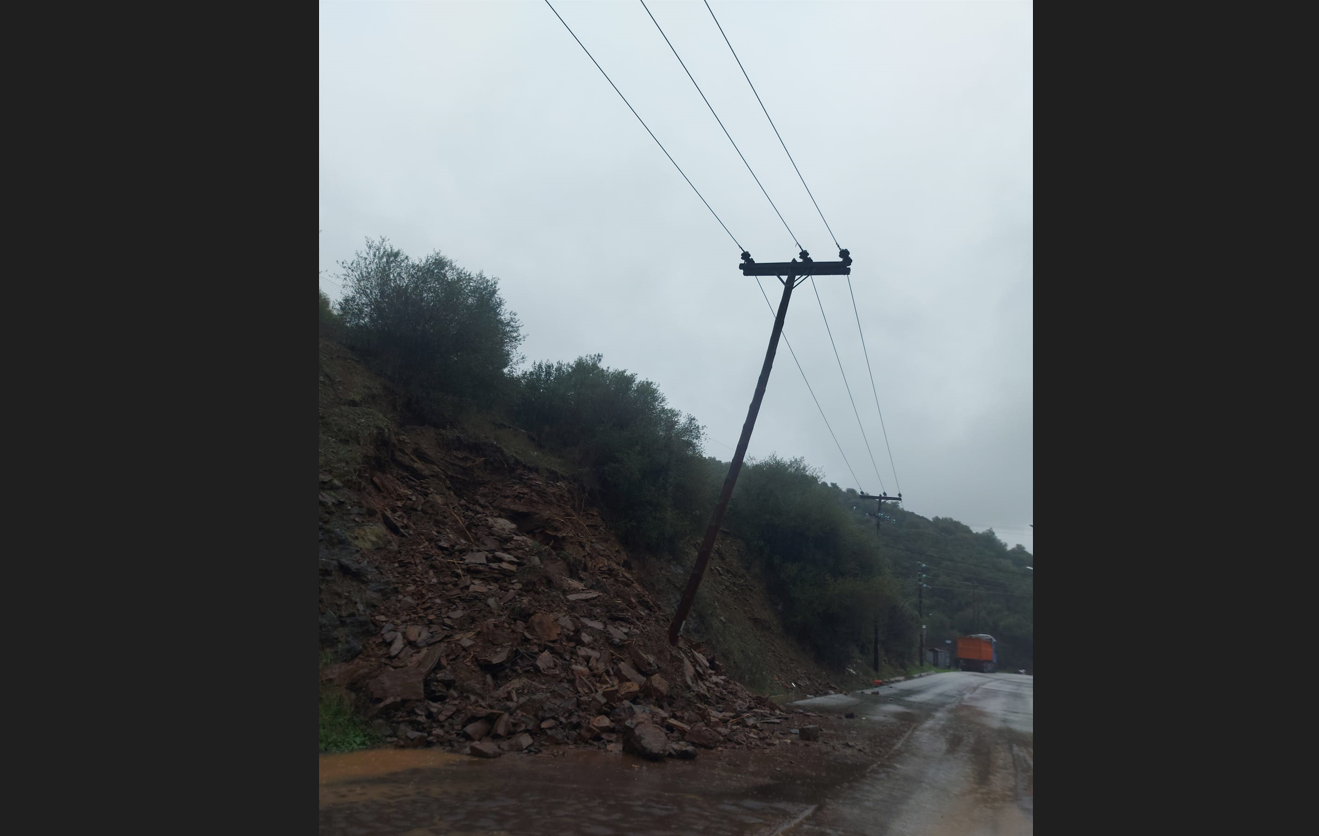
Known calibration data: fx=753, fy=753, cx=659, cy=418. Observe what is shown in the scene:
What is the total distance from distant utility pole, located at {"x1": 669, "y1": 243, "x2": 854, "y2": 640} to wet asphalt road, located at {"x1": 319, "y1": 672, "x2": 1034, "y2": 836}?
168 inches

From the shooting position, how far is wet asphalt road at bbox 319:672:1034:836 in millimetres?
7371

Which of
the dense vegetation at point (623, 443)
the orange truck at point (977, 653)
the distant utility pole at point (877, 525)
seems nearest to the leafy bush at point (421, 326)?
the dense vegetation at point (623, 443)

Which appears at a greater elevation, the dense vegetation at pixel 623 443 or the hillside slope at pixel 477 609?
the dense vegetation at pixel 623 443

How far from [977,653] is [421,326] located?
2540 inches

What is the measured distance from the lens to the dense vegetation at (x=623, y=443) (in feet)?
71.6

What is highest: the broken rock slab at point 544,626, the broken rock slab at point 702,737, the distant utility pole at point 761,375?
the distant utility pole at point 761,375

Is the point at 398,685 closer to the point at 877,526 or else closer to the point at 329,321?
the point at 329,321

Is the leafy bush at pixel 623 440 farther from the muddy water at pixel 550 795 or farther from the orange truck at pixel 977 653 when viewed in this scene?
the orange truck at pixel 977 653

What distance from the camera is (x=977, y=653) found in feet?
227

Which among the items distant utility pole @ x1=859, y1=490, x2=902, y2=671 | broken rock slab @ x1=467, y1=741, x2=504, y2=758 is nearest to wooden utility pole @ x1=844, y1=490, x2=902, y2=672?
distant utility pole @ x1=859, y1=490, x2=902, y2=671

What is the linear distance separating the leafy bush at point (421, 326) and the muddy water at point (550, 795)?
1269 cm

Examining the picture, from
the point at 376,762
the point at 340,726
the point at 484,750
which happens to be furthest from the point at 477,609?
the point at 376,762

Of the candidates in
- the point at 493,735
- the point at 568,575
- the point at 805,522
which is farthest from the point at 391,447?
the point at 805,522

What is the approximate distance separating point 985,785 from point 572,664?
700 centimetres
